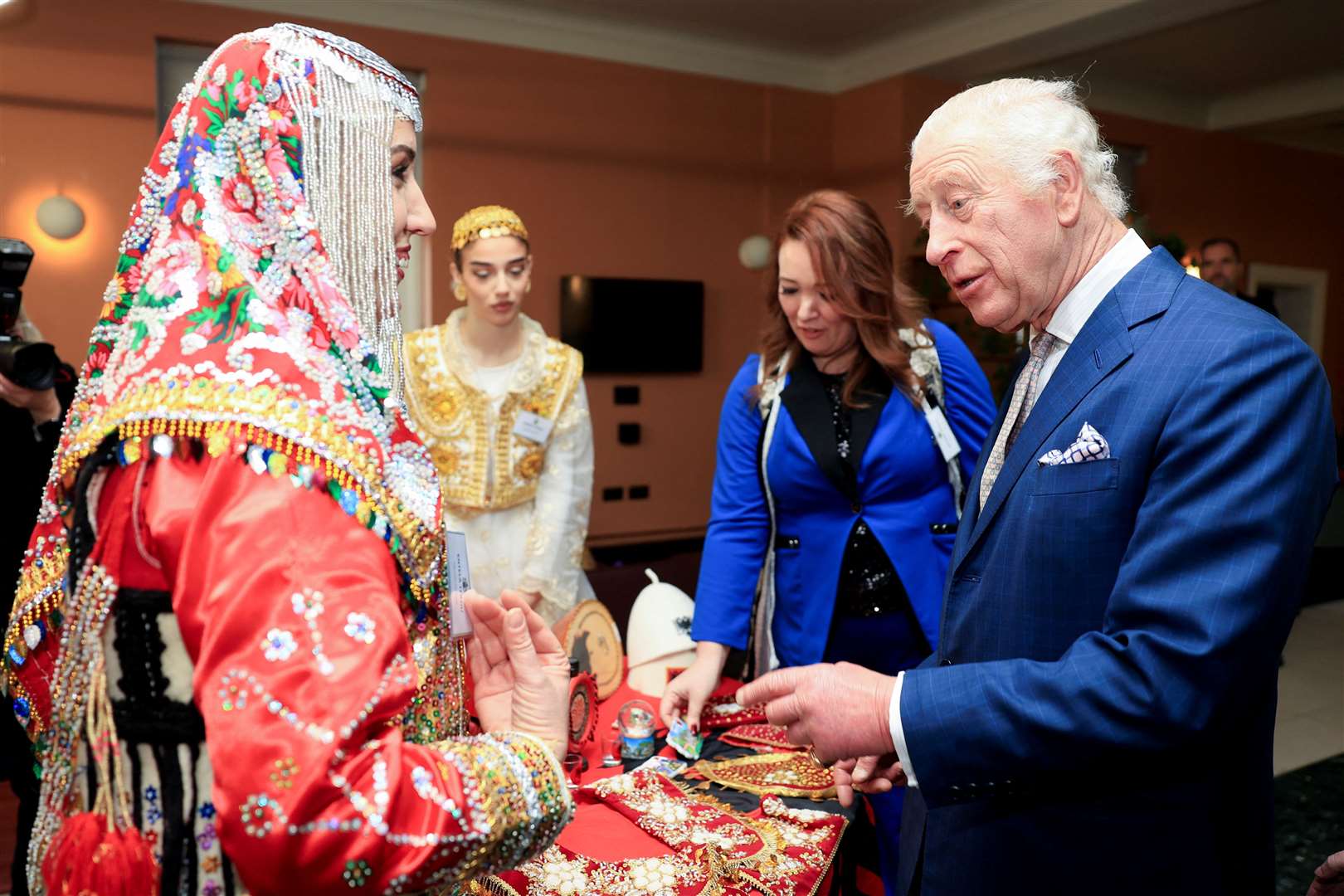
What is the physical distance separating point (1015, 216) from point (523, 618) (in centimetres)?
81

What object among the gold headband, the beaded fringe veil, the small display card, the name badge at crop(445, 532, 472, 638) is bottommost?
the small display card

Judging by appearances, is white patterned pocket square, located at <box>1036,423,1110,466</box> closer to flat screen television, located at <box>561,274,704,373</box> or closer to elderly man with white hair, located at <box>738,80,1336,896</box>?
elderly man with white hair, located at <box>738,80,1336,896</box>

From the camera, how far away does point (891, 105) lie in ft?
22.1

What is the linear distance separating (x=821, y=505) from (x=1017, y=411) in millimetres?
739

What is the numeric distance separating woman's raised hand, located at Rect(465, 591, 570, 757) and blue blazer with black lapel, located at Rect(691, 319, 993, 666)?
81cm

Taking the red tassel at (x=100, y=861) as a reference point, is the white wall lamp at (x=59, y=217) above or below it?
above

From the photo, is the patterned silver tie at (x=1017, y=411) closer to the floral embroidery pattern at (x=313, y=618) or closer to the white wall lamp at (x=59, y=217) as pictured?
the floral embroidery pattern at (x=313, y=618)

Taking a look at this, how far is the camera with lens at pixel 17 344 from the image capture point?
66.0 inches

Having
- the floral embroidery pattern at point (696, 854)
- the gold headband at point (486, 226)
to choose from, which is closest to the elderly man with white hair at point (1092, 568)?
the floral embroidery pattern at point (696, 854)

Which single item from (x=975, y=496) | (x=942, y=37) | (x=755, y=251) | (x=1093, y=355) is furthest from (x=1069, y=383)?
(x=942, y=37)

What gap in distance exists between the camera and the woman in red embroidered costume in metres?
0.77

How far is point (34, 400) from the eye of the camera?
1789 millimetres

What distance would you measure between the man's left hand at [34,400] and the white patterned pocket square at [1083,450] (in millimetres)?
1721

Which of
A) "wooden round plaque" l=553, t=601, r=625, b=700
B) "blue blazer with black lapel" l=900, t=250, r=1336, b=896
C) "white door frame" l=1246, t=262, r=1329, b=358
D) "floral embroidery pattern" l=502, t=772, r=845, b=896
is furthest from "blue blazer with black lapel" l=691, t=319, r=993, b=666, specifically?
"white door frame" l=1246, t=262, r=1329, b=358
